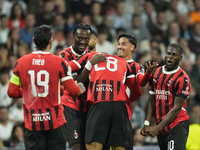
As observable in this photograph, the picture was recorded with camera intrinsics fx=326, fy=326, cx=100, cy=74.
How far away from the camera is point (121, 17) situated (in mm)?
10312

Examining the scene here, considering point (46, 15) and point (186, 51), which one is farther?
point (186, 51)

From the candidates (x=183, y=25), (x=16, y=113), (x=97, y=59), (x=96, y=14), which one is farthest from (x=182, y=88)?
(x=183, y=25)

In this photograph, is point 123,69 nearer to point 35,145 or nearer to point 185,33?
point 35,145

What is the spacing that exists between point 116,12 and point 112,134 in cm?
635

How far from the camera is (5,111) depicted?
8156 mm

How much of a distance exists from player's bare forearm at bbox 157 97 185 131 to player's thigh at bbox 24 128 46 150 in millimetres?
1860

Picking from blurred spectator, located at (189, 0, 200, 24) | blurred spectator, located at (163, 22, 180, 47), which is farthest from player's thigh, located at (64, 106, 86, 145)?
blurred spectator, located at (189, 0, 200, 24)

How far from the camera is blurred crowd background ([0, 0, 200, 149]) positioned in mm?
8586

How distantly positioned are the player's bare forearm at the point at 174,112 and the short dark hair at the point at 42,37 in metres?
2.13

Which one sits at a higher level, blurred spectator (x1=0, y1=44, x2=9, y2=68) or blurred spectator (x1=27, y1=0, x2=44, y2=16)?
blurred spectator (x1=27, y1=0, x2=44, y2=16)

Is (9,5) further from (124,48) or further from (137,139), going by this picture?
(124,48)

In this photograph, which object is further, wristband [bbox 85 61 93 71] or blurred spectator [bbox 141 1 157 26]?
blurred spectator [bbox 141 1 157 26]

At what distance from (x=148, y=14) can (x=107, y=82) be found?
6.28 m

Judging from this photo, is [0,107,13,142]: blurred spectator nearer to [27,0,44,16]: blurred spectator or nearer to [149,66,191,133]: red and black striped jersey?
[27,0,44,16]: blurred spectator
